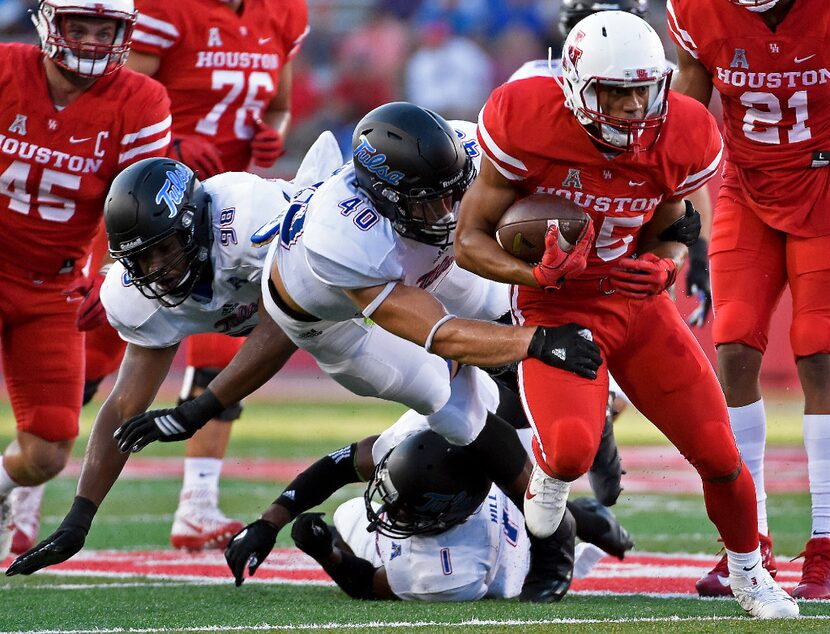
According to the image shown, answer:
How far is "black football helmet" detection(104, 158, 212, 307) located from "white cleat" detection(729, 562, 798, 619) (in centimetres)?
180

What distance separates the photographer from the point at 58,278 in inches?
192

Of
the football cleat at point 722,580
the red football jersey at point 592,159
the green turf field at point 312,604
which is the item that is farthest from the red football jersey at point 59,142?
the football cleat at point 722,580

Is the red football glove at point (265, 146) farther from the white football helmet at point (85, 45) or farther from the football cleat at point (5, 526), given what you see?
the football cleat at point (5, 526)

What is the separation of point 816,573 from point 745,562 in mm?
473

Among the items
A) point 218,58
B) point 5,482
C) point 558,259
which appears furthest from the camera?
point 218,58

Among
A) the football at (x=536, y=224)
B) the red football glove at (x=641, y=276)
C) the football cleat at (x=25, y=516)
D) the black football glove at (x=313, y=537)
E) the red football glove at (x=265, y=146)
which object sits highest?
the football at (x=536, y=224)

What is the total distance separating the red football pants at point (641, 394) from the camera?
11.6 ft

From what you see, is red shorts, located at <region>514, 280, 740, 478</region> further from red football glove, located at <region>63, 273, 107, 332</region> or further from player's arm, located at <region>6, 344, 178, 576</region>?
red football glove, located at <region>63, 273, 107, 332</region>

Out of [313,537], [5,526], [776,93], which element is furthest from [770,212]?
[5,526]

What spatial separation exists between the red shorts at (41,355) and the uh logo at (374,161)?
1.55 meters

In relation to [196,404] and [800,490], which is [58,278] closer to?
[196,404]

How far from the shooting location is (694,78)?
14.4 ft

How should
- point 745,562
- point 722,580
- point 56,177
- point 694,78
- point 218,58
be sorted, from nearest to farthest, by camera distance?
point 745,562
point 722,580
point 694,78
point 56,177
point 218,58

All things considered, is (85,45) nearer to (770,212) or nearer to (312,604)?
(312,604)
